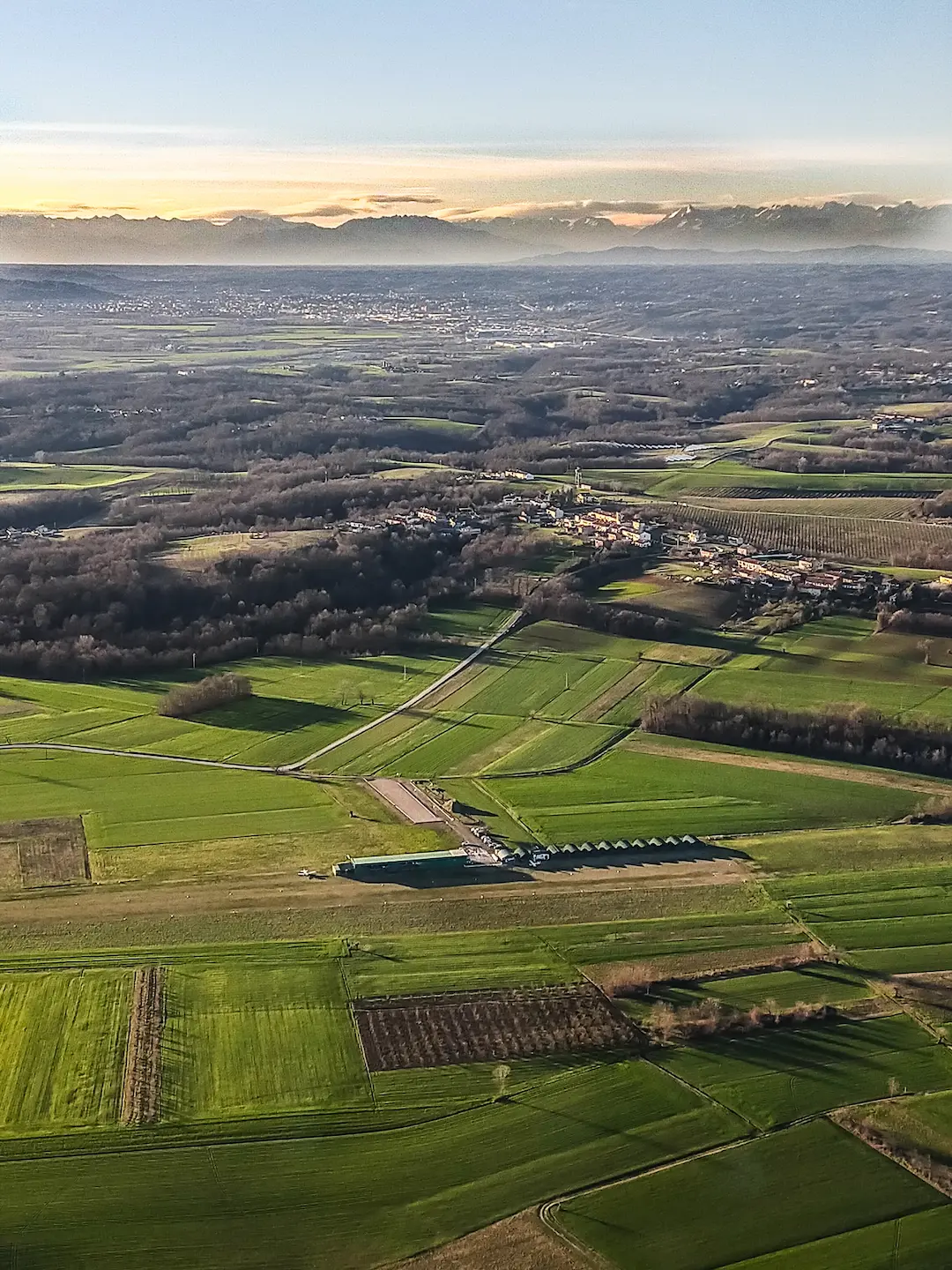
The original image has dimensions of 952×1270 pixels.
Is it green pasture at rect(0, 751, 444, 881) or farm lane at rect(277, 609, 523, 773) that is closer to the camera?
green pasture at rect(0, 751, 444, 881)

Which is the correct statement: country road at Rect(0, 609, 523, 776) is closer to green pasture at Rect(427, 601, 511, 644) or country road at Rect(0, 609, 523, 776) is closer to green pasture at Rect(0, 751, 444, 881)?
green pasture at Rect(0, 751, 444, 881)

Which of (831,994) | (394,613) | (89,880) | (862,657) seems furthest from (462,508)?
(831,994)

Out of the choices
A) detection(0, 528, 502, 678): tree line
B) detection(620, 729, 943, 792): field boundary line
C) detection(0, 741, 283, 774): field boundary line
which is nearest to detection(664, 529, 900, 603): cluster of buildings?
detection(0, 528, 502, 678): tree line

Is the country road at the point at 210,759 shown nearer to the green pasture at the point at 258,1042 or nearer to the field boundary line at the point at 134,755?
the field boundary line at the point at 134,755

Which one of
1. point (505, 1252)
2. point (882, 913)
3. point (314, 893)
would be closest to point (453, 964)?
point (314, 893)

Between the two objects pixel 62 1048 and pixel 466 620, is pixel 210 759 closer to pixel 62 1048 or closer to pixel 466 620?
pixel 62 1048

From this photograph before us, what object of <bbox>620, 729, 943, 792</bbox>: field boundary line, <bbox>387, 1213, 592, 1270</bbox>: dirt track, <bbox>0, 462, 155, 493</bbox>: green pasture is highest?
<bbox>0, 462, 155, 493</bbox>: green pasture
